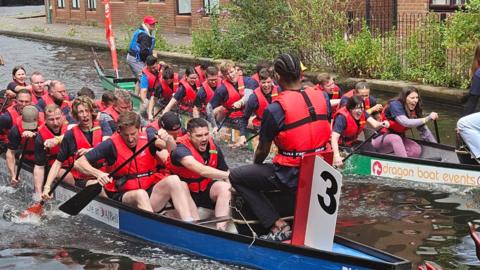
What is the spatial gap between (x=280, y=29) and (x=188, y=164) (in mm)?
13495

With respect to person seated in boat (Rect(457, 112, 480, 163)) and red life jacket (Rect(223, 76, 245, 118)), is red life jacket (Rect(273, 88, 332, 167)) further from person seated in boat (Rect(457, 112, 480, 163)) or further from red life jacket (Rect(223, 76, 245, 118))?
red life jacket (Rect(223, 76, 245, 118))

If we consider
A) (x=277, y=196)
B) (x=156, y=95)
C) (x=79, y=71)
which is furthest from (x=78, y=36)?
(x=277, y=196)

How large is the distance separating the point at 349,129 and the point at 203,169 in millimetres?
3962

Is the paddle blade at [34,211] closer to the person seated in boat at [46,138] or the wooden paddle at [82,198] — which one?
the person seated in boat at [46,138]

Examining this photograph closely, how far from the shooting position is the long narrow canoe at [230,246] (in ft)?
22.9

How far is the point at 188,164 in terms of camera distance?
8.46 m

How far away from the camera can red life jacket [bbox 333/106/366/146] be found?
11.5 m

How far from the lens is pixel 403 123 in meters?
11.4

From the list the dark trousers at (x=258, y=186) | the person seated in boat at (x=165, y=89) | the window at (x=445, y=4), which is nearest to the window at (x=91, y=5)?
the window at (x=445, y=4)

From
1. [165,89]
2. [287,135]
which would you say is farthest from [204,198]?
[165,89]

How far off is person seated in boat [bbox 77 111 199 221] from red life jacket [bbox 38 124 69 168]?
143cm

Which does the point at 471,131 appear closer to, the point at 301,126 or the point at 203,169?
the point at 203,169

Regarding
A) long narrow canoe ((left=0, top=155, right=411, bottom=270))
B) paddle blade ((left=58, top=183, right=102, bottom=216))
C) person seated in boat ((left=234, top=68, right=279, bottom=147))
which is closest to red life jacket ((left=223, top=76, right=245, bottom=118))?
person seated in boat ((left=234, top=68, right=279, bottom=147))

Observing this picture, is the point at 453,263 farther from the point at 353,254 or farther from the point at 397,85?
the point at 397,85
